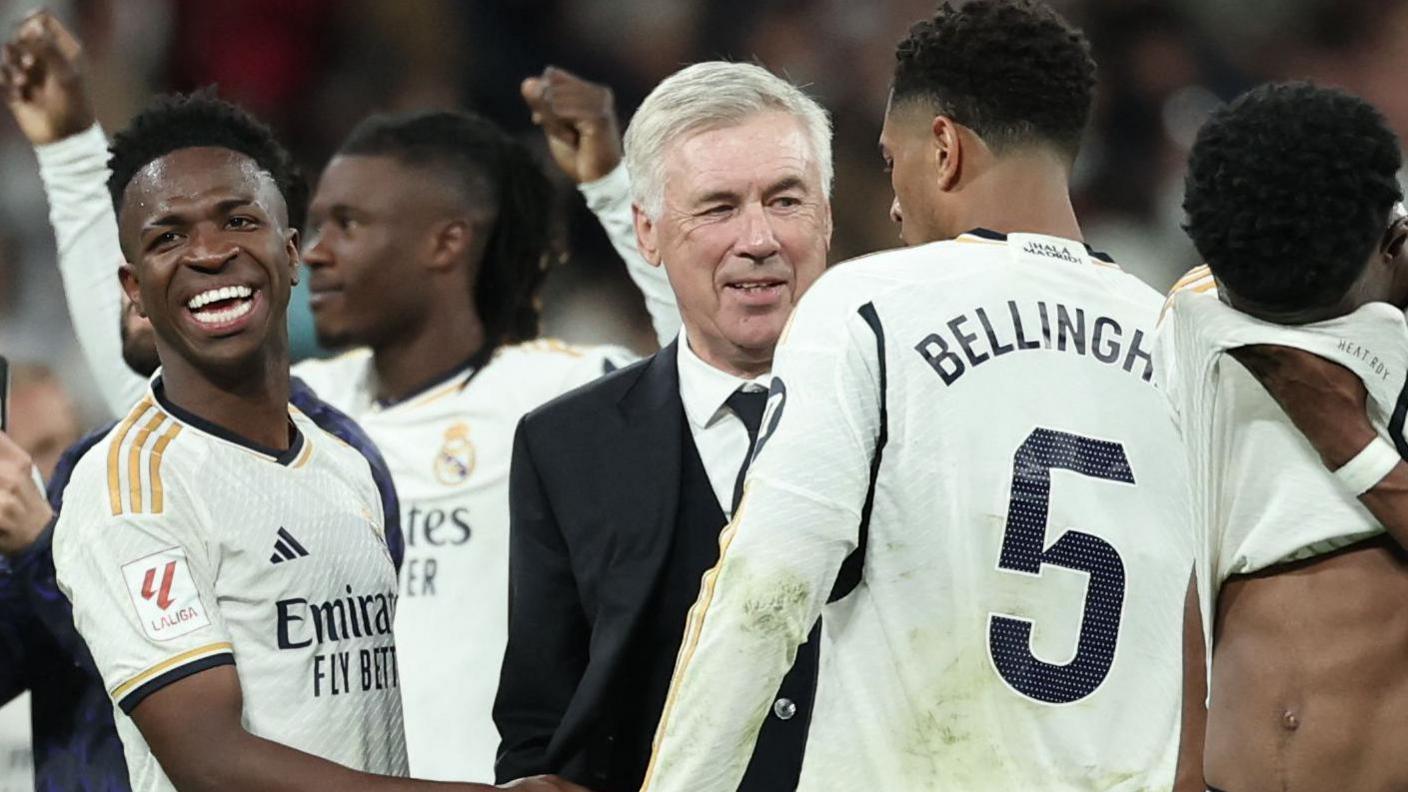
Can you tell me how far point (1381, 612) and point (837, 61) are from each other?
598 centimetres

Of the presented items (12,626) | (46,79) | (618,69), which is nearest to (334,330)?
(46,79)

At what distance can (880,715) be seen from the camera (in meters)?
2.88

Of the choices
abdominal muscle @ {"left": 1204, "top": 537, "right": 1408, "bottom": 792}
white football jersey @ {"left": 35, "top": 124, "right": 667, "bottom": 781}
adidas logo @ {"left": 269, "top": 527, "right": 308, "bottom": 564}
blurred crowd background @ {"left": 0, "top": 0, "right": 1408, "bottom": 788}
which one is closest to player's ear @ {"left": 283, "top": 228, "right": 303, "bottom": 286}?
adidas logo @ {"left": 269, "top": 527, "right": 308, "bottom": 564}

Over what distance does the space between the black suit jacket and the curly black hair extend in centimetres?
216

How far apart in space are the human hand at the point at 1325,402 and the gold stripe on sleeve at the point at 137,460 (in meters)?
1.76

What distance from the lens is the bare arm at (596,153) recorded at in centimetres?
513

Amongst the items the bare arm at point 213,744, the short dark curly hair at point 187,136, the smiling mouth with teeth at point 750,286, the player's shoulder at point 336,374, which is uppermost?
the short dark curly hair at point 187,136

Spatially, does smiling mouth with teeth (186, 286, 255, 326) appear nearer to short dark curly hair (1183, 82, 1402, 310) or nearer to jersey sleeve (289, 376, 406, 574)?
jersey sleeve (289, 376, 406, 574)

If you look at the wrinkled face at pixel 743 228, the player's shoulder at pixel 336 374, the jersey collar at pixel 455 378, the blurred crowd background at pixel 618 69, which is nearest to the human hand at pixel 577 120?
the jersey collar at pixel 455 378

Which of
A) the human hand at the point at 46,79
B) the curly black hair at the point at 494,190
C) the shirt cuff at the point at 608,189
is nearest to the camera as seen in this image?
the human hand at the point at 46,79

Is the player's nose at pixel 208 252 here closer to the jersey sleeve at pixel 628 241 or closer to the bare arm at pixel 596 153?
the bare arm at pixel 596 153

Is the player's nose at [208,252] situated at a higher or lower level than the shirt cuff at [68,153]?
lower

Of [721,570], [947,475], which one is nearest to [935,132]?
[947,475]

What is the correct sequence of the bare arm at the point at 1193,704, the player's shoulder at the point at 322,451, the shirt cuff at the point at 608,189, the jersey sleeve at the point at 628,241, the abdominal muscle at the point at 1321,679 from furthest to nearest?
the shirt cuff at the point at 608,189 → the jersey sleeve at the point at 628,241 → the player's shoulder at the point at 322,451 → the bare arm at the point at 1193,704 → the abdominal muscle at the point at 1321,679
